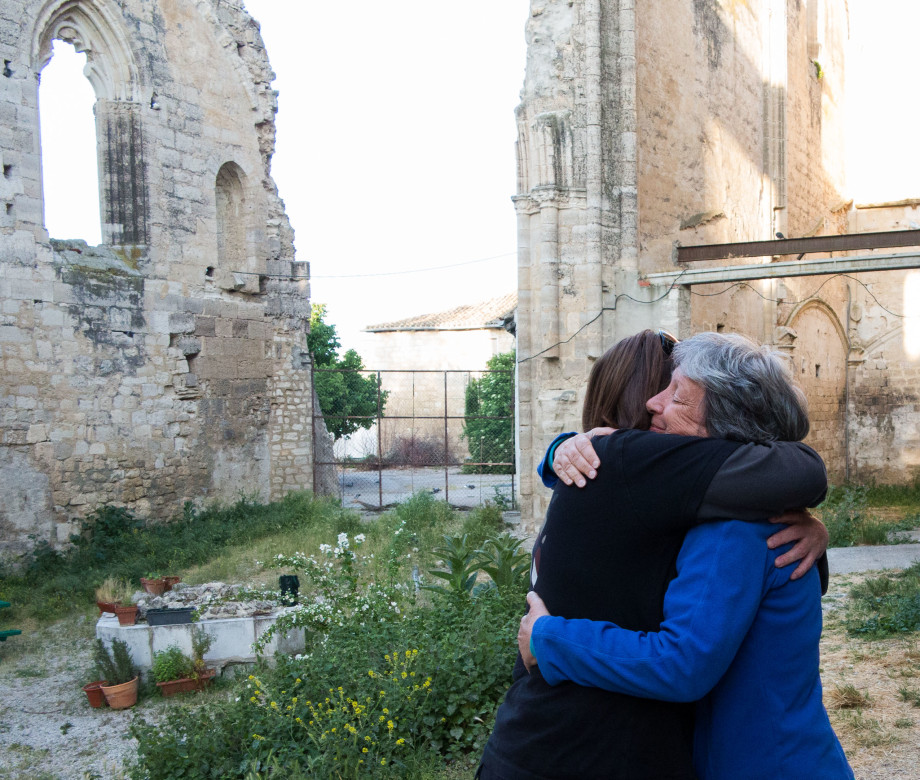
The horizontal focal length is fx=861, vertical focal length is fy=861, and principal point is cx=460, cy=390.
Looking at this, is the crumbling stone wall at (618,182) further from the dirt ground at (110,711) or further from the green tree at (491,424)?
the green tree at (491,424)

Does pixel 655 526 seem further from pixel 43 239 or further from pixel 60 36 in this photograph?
pixel 60 36

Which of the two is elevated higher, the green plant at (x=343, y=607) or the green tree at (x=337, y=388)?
the green tree at (x=337, y=388)

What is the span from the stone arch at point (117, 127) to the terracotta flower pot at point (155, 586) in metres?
5.10

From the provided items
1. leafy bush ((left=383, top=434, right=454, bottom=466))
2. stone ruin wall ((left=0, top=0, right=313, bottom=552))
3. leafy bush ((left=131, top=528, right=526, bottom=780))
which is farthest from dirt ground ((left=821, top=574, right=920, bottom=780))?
leafy bush ((left=383, top=434, right=454, bottom=466))

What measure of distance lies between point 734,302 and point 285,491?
796cm

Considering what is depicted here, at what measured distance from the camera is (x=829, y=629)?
6.11 m

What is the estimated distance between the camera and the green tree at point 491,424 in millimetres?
23516

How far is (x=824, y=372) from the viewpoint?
54.4 ft

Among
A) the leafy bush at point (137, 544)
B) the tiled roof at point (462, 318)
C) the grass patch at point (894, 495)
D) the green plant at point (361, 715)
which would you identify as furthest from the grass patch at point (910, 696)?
the tiled roof at point (462, 318)

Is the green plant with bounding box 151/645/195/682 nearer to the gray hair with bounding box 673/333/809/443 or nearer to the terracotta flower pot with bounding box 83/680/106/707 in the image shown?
the terracotta flower pot with bounding box 83/680/106/707

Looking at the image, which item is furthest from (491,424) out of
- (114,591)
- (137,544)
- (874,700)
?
(874,700)

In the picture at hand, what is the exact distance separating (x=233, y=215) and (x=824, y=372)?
11282mm

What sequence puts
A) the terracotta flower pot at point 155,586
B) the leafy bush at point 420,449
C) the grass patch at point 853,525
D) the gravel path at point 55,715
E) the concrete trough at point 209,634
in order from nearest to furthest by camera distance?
1. the gravel path at point 55,715
2. the concrete trough at point 209,634
3. the terracotta flower pot at point 155,586
4. the grass patch at point 853,525
5. the leafy bush at point 420,449

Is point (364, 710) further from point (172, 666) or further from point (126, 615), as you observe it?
point (126, 615)
